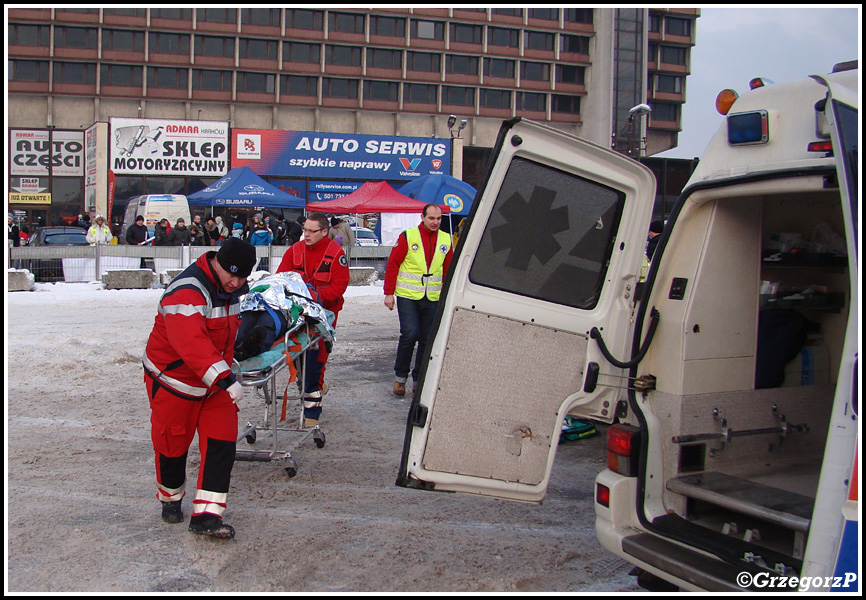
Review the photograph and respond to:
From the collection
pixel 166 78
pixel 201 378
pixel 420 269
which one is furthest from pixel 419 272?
pixel 166 78

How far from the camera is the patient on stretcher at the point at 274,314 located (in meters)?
4.92

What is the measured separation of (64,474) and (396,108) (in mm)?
55498

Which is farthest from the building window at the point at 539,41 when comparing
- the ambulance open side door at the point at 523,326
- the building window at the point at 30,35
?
the ambulance open side door at the point at 523,326

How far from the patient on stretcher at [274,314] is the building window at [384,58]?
55.2 metres

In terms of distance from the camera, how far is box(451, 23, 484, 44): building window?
58.5 metres

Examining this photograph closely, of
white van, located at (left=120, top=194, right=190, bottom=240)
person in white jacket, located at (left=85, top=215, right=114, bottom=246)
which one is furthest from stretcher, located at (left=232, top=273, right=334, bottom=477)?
white van, located at (left=120, top=194, right=190, bottom=240)

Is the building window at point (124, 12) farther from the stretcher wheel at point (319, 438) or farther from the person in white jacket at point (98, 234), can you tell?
the stretcher wheel at point (319, 438)

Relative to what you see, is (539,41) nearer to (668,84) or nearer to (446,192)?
(668,84)

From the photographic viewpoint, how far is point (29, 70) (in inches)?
2073

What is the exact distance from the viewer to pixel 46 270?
16828mm

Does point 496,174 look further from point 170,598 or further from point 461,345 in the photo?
point 170,598

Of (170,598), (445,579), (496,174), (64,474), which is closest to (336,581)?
(445,579)

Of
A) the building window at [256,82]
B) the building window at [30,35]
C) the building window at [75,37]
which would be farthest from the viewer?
the building window at [256,82]

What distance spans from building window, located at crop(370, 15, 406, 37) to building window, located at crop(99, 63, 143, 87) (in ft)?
60.4
